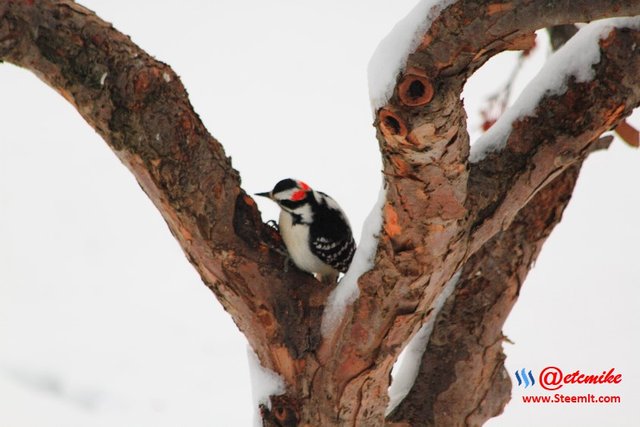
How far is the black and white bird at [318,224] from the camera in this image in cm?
250

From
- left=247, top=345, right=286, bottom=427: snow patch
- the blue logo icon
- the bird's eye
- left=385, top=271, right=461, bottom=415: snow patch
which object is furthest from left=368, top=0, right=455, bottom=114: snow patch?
the blue logo icon

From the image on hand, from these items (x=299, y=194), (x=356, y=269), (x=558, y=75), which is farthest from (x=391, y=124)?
(x=299, y=194)

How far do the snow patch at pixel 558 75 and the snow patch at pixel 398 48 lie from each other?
0.73m

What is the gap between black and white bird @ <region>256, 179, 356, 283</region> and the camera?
8.20 feet

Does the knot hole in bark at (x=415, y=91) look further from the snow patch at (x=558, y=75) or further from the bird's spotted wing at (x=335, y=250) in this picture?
the bird's spotted wing at (x=335, y=250)

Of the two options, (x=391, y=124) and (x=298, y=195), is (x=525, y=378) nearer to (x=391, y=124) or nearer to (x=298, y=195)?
(x=298, y=195)

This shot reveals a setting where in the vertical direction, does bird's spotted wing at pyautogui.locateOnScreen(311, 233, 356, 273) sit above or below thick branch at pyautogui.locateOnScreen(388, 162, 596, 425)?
above

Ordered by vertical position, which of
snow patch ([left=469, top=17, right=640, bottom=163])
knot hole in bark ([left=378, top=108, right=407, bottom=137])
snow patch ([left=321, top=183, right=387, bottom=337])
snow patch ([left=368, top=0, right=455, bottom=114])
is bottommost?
knot hole in bark ([left=378, top=108, right=407, bottom=137])

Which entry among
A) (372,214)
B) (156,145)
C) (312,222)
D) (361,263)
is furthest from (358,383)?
(156,145)

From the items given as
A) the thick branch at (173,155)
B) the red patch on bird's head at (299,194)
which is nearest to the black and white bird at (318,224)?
the red patch on bird's head at (299,194)

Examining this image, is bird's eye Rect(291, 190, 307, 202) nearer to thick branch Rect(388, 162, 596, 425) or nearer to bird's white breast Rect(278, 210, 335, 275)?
bird's white breast Rect(278, 210, 335, 275)

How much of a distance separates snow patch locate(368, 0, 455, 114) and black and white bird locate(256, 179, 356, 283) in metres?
1.04

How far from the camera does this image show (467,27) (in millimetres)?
1380

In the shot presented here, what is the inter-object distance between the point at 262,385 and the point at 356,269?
51cm
